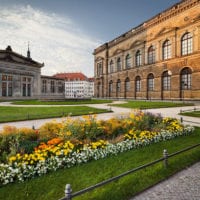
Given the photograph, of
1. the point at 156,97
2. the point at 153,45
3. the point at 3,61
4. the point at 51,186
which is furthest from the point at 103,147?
the point at 3,61

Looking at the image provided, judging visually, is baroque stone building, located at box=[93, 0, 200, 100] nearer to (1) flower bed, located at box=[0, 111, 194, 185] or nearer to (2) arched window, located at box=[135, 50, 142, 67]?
(2) arched window, located at box=[135, 50, 142, 67]

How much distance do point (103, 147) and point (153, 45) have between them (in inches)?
1494

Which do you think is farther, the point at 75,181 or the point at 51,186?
the point at 75,181

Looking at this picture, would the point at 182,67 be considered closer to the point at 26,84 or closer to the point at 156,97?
the point at 156,97

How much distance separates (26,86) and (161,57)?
34644 mm

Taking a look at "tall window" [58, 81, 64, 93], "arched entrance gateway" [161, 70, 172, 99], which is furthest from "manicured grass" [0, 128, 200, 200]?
"tall window" [58, 81, 64, 93]

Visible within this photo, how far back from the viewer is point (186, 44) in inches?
1288

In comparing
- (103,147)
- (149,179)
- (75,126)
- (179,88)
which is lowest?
(149,179)

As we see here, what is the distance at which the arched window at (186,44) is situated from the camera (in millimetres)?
31941

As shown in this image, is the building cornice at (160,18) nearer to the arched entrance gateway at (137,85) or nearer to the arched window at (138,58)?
the arched window at (138,58)

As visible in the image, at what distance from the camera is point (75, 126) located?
7.36 metres

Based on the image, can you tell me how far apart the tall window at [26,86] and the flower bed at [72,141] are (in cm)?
4342

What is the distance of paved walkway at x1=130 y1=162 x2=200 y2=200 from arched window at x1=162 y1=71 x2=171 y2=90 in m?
32.9

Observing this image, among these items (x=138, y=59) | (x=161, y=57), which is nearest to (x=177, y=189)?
(x=161, y=57)
